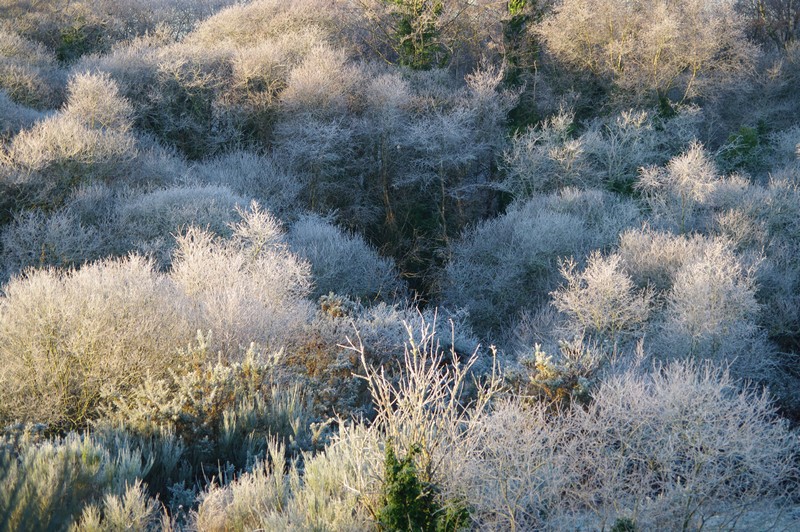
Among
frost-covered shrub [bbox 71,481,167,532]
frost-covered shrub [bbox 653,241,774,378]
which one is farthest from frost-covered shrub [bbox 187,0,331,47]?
frost-covered shrub [bbox 71,481,167,532]

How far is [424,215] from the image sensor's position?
1032 inches

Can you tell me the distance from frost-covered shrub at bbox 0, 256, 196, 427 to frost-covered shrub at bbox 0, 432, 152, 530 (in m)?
1.89

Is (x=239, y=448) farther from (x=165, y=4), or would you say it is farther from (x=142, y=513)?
(x=165, y=4)

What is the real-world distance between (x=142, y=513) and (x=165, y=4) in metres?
37.0

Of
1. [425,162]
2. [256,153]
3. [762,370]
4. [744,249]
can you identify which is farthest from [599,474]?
[256,153]

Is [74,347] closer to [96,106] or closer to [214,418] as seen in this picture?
[214,418]

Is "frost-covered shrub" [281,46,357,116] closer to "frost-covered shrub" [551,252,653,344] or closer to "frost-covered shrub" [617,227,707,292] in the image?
"frost-covered shrub" [617,227,707,292]

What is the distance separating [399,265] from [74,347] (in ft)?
52.2

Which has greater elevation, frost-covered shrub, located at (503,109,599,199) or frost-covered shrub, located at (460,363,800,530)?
frost-covered shrub, located at (460,363,800,530)

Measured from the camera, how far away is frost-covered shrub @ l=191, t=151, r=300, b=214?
73.8ft

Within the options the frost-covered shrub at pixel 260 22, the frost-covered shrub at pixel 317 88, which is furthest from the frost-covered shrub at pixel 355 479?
the frost-covered shrub at pixel 260 22

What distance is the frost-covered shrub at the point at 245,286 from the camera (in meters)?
10.7

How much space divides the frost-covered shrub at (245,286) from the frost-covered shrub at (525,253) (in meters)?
6.23

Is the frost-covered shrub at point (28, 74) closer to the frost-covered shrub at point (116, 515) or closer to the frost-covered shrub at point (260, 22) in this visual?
the frost-covered shrub at point (260, 22)
